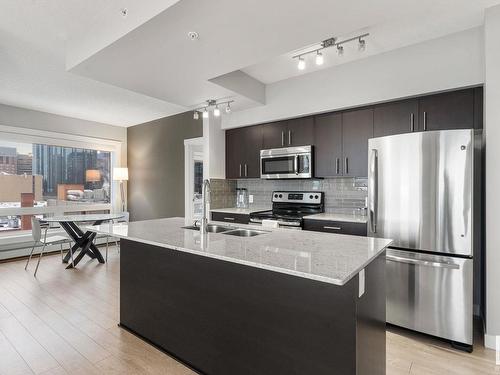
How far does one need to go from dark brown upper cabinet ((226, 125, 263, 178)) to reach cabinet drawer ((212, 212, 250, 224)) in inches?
26.2

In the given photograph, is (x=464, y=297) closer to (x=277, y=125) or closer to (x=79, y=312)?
(x=277, y=125)

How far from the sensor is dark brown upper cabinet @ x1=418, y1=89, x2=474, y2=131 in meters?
2.66

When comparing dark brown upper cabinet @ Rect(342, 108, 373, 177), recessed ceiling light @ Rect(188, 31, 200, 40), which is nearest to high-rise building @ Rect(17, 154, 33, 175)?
recessed ceiling light @ Rect(188, 31, 200, 40)

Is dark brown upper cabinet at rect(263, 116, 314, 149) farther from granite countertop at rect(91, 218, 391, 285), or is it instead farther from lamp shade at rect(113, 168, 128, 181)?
lamp shade at rect(113, 168, 128, 181)

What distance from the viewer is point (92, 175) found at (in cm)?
608

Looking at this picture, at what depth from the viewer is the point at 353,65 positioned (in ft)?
10.7

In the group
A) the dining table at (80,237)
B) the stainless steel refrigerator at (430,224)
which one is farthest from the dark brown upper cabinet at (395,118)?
the dining table at (80,237)

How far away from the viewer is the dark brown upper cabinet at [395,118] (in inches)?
116

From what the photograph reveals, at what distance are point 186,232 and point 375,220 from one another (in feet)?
5.67

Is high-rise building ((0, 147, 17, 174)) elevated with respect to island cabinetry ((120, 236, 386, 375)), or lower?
elevated

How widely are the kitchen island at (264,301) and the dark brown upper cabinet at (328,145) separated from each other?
158 centimetres

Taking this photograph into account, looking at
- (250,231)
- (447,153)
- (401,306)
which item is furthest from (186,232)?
(447,153)

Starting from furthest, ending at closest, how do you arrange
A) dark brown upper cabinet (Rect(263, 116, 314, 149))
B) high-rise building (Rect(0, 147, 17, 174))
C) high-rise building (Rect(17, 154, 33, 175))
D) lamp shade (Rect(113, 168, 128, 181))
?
lamp shade (Rect(113, 168, 128, 181)), high-rise building (Rect(17, 154, 33, 175)), high-rise building (Rect(0, 147, 17, 174)), dark brown upper cabinet (Rect(263, 116, 314, 149))

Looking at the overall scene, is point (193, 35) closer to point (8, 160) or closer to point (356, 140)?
point (356, 140)
